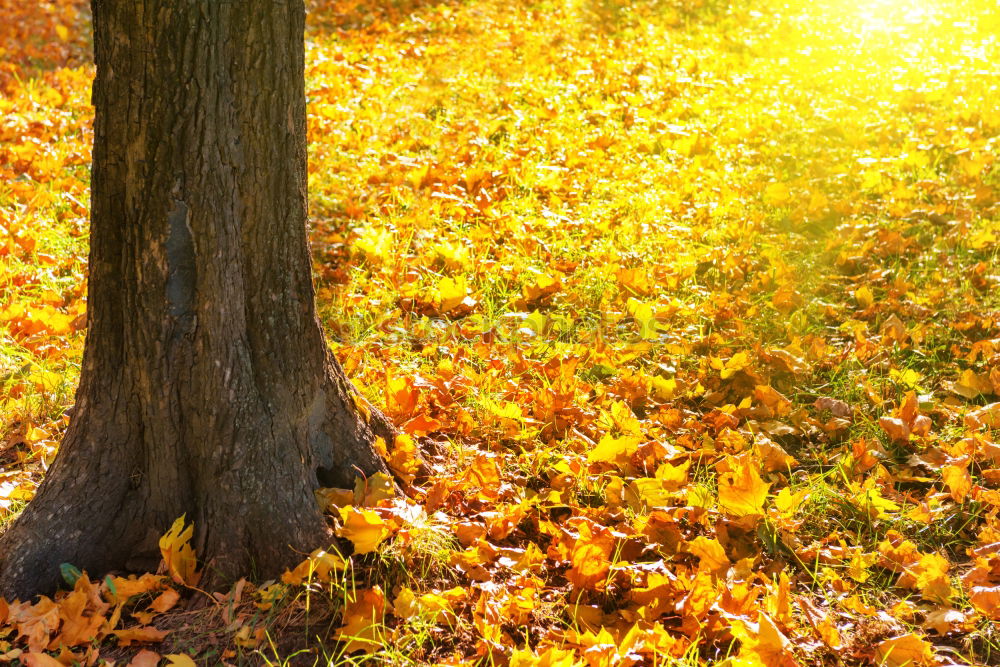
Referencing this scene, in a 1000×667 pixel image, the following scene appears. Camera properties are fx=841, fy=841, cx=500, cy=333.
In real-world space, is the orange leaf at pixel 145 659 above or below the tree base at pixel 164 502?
below

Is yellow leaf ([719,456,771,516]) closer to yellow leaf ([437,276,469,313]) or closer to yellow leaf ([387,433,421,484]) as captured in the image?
yellow leaf ([387,433,421,484])

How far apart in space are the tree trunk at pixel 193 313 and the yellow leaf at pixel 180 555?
0.05m

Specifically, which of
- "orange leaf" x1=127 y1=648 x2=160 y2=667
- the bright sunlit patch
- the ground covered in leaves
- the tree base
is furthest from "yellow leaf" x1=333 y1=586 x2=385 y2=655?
the bright sunlit patch

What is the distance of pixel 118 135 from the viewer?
2244mm

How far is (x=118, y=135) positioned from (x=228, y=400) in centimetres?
78

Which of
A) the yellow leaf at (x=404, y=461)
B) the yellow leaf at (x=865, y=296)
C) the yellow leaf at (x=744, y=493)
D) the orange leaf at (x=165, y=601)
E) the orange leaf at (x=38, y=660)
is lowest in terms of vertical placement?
the orange leaf at (x=38, y=660)

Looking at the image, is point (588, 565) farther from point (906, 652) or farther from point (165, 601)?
point (165, 601)

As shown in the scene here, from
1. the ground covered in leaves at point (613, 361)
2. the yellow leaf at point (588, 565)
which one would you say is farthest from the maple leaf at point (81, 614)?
the yellow leaf at point (588, 565)

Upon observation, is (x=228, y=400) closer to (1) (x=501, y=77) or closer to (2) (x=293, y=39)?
(2) (x=293, y=39)

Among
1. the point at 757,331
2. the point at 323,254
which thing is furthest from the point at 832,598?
the point at 323,254

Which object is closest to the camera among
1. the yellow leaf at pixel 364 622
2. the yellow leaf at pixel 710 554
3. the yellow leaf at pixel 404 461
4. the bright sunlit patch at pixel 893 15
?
the yellow leaf at pixel 364 622

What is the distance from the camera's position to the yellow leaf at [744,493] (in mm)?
2631

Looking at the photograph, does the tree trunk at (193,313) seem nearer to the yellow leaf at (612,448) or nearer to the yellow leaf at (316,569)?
the yellow leaf at (316,569)

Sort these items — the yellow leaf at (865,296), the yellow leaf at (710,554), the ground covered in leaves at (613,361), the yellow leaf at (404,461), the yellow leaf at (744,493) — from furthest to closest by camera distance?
1. the yellow leaf at (865,296)
2. the yellow leaf at (404,461)
3. the yellow leaf at (744,493)
4. the yellow leaf at (710,554)
5. the ground covered in leaves at (613,361)
